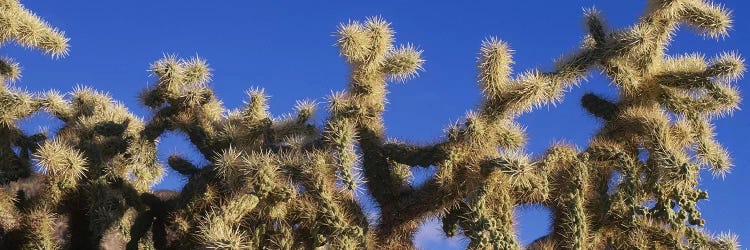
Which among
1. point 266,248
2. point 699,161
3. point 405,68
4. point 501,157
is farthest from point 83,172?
point 699,161

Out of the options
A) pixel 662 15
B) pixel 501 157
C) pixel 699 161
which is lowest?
pixel 501 157


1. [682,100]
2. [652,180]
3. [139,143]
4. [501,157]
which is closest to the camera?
[501,157]

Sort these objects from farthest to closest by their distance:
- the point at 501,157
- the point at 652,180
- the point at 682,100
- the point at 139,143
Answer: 1. the point at 139,143
2. the point at 682,100
3. the point at 652,180
4. the point at 501,157

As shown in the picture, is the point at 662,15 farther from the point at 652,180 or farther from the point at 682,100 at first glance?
the point at 652,180

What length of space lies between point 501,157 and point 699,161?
1.82 meters

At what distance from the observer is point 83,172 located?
8414mm

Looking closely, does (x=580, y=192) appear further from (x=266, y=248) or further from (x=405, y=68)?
(x=266, y=248)

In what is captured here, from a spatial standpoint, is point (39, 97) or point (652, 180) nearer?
point (652, 180)

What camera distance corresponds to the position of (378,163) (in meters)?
7.74

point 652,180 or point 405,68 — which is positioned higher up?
point 405,68

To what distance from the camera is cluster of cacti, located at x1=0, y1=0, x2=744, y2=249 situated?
7152 mm

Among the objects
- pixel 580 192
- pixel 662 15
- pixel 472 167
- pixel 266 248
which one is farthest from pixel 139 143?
pixel 662 15

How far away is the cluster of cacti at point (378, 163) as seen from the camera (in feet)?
23.5

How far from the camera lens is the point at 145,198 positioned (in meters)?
8.50
